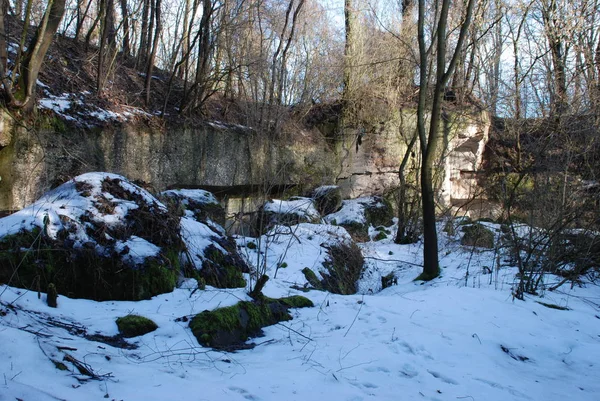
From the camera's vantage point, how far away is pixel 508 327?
4023 millimetres

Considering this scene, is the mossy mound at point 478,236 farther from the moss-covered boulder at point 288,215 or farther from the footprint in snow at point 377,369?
the footprint in snow at point 377,369

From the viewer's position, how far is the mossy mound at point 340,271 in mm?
6488

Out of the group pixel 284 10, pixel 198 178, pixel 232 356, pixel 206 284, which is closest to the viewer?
pixel 232 356

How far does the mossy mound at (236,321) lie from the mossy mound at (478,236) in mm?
5884

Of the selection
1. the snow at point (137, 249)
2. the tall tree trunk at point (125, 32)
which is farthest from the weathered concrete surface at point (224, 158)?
the tall tree trunk at point (125, 32)

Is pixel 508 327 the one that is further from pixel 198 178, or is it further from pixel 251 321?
pixel 198 178

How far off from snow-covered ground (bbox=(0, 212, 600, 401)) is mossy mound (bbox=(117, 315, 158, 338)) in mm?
61

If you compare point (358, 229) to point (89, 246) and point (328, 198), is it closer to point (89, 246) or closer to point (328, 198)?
point (328, 198)

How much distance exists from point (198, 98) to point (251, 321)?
821 centimetres

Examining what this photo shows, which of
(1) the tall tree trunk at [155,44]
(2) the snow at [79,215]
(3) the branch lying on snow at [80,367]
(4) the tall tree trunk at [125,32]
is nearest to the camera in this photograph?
(3) the branch lying on snow at [80,367]

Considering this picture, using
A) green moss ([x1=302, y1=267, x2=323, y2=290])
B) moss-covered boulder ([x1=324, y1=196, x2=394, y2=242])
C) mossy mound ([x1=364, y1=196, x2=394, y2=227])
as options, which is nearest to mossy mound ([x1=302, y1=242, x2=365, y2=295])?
green moss ([x1=302, y1=267, x2=323, y2=290])

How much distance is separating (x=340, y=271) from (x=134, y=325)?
4560 millimetres

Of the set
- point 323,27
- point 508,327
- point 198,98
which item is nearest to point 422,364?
point 508,327

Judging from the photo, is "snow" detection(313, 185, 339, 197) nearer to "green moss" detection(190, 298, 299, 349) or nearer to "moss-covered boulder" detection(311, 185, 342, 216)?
"moss-covered boulder" detection(311, 185, 342, 216)
